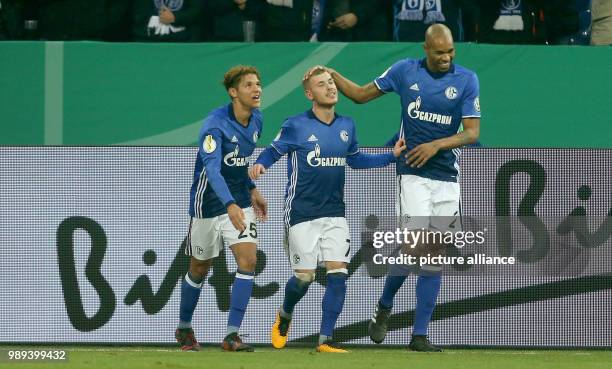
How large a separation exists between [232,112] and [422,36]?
3.49m

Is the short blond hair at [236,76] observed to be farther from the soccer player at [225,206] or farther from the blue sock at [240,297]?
the blue sock at [240,297]

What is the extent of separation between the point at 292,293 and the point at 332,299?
27 centimetres

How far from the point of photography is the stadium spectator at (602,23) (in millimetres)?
11883

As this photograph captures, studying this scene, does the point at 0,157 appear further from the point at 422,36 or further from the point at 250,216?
the point at 422,36

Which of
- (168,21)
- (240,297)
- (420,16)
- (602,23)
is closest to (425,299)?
(240,297)

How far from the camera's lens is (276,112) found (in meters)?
11.5

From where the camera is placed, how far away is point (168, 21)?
39.7 feet

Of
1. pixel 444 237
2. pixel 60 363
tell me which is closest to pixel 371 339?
pixel 444 237

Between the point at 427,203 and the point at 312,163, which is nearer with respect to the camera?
the point at 312,163

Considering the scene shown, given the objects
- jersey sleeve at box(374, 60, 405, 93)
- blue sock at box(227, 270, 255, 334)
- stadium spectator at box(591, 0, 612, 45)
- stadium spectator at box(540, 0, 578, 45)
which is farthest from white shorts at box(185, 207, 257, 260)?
stadium spectator at box(540, 0, 578, 45)

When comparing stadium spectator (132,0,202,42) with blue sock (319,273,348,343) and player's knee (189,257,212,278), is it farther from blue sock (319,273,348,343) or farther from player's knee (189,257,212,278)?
blue sock (319,273,348,343)

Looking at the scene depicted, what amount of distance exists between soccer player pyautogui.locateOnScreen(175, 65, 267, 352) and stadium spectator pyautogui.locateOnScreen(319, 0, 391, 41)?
3.23 meters

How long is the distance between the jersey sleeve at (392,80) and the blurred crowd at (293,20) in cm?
282

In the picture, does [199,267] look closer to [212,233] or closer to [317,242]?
[212,233]
